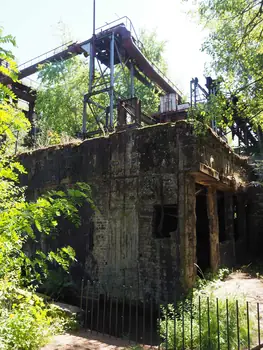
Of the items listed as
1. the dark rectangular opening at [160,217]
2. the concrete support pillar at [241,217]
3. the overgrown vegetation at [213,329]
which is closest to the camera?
the overgrown vegetation at [213,329]

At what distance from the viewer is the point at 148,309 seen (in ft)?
24.3

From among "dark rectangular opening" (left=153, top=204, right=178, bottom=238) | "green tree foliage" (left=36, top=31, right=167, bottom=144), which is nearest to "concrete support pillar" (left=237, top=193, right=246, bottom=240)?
"dark rectangular opening" (left=153, top=204, right=178, bottom=238)

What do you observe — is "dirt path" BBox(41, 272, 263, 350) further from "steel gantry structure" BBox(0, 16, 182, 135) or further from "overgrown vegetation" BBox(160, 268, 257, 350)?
"steel gantry structure" BBox(0, 16, 182, 135)

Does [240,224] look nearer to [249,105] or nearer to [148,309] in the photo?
[249,105]

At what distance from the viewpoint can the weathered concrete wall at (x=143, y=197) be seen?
295 inches

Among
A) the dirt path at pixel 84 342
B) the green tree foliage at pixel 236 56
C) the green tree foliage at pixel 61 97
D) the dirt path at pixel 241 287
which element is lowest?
the dirt path at pixel 84 342

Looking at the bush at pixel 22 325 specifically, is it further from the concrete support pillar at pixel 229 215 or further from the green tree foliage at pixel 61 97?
the green tree foliage at pixel 61 97

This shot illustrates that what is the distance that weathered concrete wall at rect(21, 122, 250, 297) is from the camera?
7.48 meters

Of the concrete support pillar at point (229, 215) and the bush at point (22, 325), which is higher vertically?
the concrete support pillar at point (229, 215)

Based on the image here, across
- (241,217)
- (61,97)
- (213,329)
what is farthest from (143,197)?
(61,97)

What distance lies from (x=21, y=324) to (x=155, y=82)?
21051mm

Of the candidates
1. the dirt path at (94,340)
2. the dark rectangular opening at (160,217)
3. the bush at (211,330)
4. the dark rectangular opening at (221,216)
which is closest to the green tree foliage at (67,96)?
the dark rectangular opening at (221,216)

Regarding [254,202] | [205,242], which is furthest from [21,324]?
[254,202]

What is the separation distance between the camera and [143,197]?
8.16 meters
